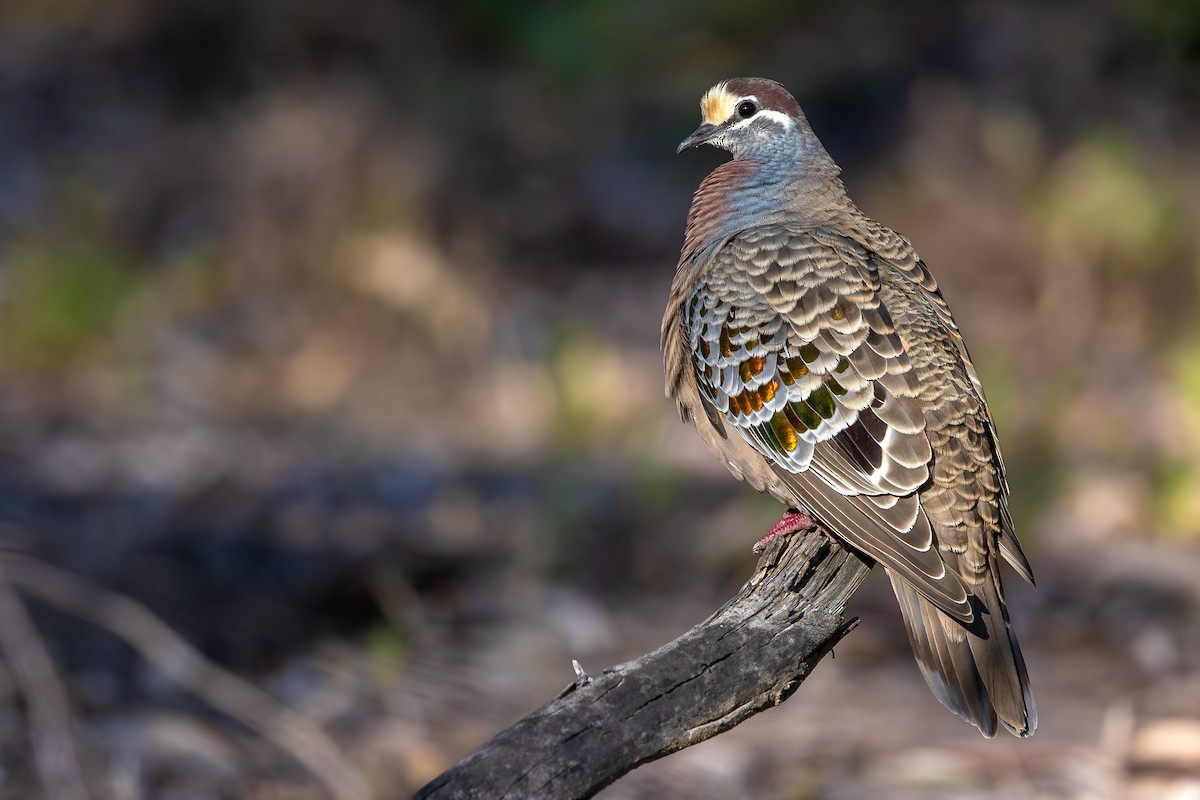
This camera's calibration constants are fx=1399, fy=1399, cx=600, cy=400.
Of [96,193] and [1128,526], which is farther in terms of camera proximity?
[96,193]

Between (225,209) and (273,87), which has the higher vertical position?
(273,87)

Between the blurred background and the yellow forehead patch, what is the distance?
1.44 metres

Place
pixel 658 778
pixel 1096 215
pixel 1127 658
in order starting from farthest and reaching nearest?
pixel 1096 215 < pixel 1127 658 < pixel 658 778

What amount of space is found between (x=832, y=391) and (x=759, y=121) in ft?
3.05

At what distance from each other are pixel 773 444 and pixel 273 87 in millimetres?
8109

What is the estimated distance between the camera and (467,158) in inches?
412

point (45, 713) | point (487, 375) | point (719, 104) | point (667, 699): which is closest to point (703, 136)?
point (719, 104)

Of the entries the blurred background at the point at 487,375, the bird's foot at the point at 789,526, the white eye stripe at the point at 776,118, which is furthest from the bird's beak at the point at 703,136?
the blurred background at the point at 487,375

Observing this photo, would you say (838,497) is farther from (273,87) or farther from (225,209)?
(273,87)

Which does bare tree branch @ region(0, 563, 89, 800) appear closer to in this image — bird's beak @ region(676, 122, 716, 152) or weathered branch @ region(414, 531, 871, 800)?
weathered branch @ region(414, 531, 871, 800)

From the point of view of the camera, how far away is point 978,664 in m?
3.32

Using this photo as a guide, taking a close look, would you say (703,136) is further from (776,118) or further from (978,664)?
(978,664)

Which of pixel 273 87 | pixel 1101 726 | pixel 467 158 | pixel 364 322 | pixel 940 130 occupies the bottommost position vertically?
pixel 1101 726

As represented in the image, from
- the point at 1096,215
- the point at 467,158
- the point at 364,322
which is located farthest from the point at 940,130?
the point at 364,322
